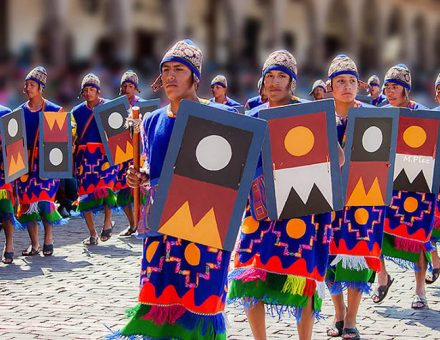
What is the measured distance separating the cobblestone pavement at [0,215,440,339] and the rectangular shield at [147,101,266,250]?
5.88 ft

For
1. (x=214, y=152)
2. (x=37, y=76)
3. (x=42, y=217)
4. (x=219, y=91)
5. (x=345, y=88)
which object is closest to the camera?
(x=214, y=152)

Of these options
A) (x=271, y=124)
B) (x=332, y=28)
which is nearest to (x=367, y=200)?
(x=271, y=124)

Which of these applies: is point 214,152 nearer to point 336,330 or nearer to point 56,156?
point 336,330

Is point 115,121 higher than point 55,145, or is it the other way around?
point 115,121

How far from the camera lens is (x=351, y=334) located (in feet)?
21.2

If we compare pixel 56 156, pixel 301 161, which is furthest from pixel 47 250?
pixel 301 161

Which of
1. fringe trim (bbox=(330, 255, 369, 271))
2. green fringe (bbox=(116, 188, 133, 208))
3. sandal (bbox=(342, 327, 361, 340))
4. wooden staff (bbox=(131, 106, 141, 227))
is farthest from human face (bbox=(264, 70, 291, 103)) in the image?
green fringe (bbox=(116, 188, 133, 208))

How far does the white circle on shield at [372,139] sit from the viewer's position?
640cm

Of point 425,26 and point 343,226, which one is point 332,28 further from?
point 343,226

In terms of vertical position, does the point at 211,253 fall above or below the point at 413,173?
below

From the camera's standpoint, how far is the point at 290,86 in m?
5.49

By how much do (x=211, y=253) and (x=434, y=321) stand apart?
2803 mm

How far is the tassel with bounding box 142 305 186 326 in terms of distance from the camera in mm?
4820

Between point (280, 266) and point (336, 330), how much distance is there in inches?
54.3
